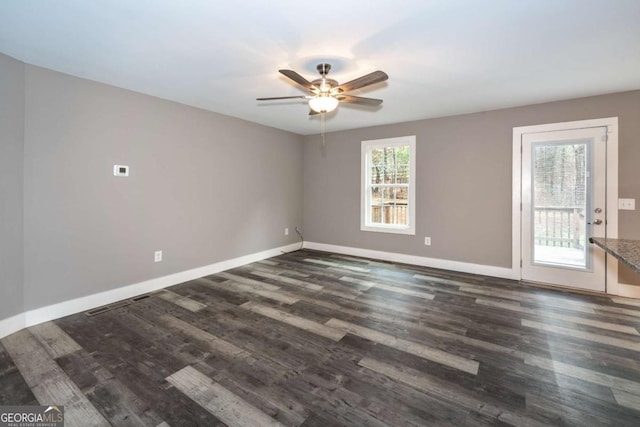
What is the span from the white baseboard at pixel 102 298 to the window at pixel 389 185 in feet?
8.18

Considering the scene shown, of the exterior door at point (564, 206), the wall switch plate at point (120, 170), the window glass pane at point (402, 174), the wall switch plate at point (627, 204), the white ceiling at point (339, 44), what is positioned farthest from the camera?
the window glass pane at point (402, 174)

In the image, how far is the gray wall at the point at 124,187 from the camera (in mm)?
2701

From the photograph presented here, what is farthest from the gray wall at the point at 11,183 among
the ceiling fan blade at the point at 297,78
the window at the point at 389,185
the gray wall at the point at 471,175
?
the window at the point at 389,185

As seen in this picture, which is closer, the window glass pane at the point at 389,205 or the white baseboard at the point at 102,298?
the white baseboard at the point at 102,298

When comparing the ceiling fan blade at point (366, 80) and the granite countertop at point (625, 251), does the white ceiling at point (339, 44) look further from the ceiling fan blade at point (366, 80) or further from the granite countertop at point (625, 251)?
the granite countertop at point (625, 251)

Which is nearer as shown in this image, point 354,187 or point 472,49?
point 472,49

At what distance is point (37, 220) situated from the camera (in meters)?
2.67

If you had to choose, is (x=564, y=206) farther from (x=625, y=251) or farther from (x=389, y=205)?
(x=389, y=205)

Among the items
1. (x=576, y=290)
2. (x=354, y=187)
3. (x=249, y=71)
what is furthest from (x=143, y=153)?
(x=576, y=290)

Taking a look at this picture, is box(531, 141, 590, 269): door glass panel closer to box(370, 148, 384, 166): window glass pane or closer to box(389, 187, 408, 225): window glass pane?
box(389, 187, 408, 225): window glass pane

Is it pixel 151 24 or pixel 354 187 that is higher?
pixel 151 24

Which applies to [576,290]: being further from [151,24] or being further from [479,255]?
[151,24]

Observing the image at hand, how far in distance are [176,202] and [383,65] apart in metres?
3.02

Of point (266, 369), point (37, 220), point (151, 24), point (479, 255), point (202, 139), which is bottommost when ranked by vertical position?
point (266, 369)
